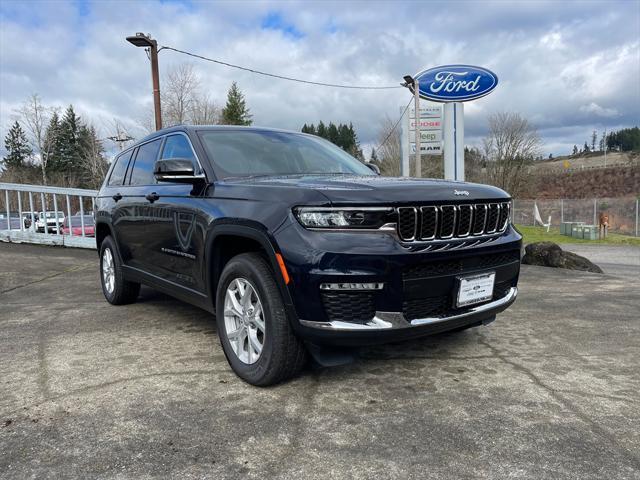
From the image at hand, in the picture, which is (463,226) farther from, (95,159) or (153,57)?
(95,159)

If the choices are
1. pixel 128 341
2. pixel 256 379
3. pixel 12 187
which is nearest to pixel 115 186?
pixel 128 341

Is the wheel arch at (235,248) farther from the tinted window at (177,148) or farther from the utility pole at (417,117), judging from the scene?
the utility pole at (417,117)

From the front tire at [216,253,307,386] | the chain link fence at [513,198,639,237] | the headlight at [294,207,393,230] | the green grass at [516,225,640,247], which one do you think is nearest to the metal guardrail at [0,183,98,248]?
the front tire at [216,253,307,386]

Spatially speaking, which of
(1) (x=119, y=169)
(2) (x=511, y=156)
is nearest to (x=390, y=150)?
(2) (x=511, y=156)

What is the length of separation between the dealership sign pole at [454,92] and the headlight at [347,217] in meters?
11.2

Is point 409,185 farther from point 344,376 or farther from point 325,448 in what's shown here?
point 325,448

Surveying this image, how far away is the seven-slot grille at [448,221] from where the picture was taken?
2727 mm

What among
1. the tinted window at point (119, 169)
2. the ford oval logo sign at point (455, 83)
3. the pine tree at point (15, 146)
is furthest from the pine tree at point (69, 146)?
the tinted window at point (119, 169)

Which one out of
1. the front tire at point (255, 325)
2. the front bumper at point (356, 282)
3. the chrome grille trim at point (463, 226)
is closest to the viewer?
the front bumper at point (356, 282)

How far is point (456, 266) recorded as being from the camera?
2881 millimetres

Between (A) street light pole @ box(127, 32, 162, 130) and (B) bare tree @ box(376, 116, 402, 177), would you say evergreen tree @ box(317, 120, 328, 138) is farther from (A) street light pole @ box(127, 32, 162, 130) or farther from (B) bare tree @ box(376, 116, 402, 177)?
(A) street light pole @ box(127, 32, 162, 130)

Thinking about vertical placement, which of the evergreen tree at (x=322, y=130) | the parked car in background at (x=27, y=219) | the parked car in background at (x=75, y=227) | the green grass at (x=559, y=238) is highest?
the evergreen tree at (x=322, y=130)

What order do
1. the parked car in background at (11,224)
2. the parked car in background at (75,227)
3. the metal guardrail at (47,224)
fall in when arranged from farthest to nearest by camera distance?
the parked car in background at (11,224)
the parked car in background at (75,227)
the metal guardrail at (47,224)

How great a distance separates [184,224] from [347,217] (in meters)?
1.56
